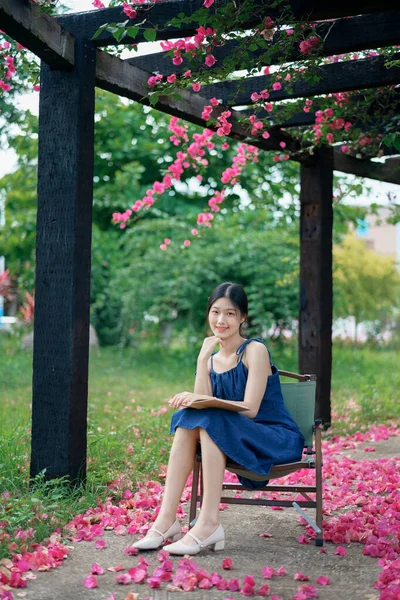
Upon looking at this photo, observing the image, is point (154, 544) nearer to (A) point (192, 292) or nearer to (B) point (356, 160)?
(B) point (356, 160)

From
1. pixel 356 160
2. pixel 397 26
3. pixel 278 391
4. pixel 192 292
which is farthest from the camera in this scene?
pixel 192 292

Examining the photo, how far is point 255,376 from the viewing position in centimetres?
403

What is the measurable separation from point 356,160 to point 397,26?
11.4ft

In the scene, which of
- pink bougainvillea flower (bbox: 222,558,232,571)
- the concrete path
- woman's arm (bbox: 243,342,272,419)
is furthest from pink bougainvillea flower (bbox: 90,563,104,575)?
woman's arm (bbox: 243,342,272,419)

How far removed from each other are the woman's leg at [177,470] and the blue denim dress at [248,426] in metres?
0.07

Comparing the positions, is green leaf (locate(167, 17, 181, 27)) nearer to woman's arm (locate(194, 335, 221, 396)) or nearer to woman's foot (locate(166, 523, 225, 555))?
woman's arm (locate(194, 335, 221, 396))

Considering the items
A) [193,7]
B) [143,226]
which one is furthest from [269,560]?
[143,226]

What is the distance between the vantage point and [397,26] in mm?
4625

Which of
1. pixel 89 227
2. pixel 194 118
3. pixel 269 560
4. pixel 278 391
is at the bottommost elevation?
pixel 269 560

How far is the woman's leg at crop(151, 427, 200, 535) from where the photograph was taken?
3828 mm

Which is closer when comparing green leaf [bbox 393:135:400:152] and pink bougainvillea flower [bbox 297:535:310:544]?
pink bougainvillea flower [bbox 297:535:310:544]

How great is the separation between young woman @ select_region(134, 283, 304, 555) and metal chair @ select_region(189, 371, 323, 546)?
0.19ft

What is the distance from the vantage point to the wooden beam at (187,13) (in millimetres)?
4137

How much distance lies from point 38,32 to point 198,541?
268 cm
